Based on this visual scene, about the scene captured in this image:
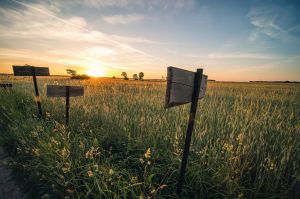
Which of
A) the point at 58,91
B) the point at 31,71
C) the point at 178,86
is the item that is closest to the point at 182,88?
the point at 178,86

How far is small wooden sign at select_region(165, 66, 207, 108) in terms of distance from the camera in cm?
142

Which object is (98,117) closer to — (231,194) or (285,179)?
(231,194)

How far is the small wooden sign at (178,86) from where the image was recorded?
1.42 metres

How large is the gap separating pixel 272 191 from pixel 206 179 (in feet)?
2.69

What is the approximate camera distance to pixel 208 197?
83.3 inches

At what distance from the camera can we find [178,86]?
1.51 meters

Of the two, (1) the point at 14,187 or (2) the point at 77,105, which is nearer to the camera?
(1) the point at 14,187

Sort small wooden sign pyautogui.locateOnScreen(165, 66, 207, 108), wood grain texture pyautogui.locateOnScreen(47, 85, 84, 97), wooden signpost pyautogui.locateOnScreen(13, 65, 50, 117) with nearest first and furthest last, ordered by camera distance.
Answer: small wooden sign pyautogui.locateOnScreen(165, 66, 207, 108), wood grain texture pyautogui.locateOnScreen(47, 85, 84, 97), wooden signpost pyautogui.locateOnScreen(13, 65, 50, 117)

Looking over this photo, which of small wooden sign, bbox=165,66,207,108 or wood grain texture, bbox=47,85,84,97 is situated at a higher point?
small wooden sign, bbox=165,66,207,108

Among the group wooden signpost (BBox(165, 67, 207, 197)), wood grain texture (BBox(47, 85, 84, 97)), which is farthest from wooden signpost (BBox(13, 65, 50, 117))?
wooden signpost (BBox(165, 67, 207, 197))

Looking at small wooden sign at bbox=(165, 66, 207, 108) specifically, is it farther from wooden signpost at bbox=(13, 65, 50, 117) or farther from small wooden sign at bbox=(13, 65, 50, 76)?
small wooden sign at bbox=(13, 65, 50, 76)

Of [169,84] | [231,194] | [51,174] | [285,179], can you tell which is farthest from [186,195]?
[51,174]

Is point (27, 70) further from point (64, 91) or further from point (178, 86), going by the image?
point (178, 86)

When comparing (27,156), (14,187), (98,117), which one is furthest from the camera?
(98,117)
